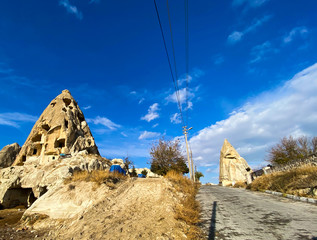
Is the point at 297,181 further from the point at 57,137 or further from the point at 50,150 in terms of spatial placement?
→ the point at 57,137

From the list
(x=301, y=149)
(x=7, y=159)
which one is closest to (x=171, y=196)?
(x=301, y=149)

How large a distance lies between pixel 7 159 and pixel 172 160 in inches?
1962

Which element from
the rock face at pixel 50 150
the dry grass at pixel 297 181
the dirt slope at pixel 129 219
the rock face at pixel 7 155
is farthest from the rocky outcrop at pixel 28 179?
the rock face at pixel 7 155

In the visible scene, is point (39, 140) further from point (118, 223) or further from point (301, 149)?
point (301, 149)

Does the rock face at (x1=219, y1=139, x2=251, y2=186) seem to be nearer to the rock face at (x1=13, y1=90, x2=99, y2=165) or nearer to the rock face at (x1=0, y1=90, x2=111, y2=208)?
the rock face at (x1=0, y1=90, x2=111, y2=208)

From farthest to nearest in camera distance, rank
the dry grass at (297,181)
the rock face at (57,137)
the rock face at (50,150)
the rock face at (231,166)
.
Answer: the rock face at (231,166), the rock face at (57,137), the rock face at (50,150), the dry grass at (297,181)

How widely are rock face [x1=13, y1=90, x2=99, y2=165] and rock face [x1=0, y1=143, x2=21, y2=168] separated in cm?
1830

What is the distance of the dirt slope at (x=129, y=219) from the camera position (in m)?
5.04

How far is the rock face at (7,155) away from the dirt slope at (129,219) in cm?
5343

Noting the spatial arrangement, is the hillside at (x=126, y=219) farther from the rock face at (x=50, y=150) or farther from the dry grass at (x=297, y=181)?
the rock face at (x=50, y=150)

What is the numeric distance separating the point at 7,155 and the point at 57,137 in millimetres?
27639

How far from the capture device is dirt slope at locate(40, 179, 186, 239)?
5.04 metres

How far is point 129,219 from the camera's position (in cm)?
631

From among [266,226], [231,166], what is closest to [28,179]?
[266,226]
